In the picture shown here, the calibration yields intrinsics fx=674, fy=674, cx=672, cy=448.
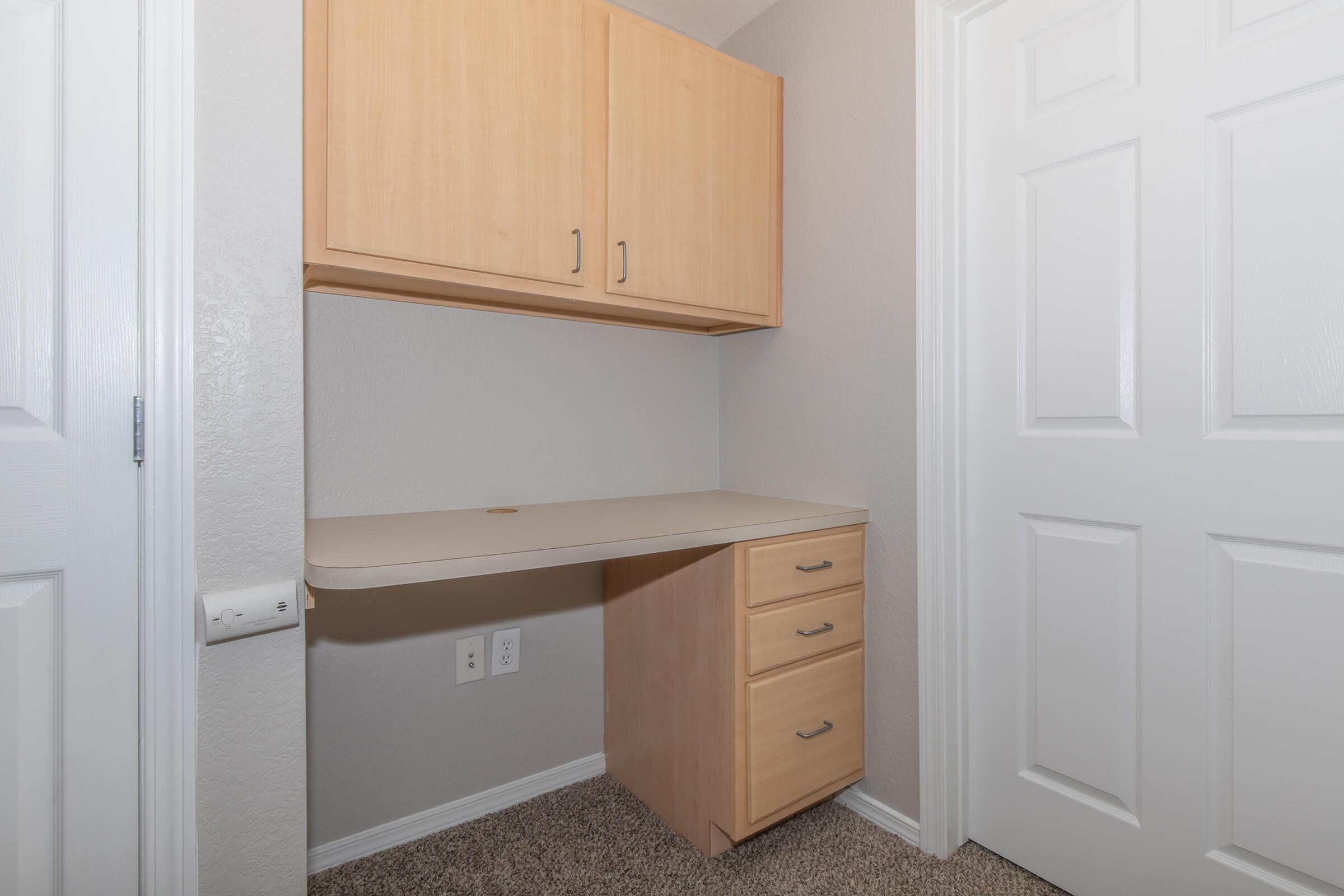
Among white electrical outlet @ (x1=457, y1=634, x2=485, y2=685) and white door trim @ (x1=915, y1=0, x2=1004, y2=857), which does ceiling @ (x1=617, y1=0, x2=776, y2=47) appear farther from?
white electrical outlet @ (x1=457, y1=634, x2=485, y2=685)

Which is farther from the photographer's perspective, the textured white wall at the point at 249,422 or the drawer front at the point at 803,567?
the drawer front at the point at 803,567

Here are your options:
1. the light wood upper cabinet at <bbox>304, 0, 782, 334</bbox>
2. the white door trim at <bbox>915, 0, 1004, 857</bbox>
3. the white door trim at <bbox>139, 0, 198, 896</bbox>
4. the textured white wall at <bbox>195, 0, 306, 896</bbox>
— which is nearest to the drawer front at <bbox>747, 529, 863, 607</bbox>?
the white door trim at <bbox>915, 0, 1004, 857</bbox>

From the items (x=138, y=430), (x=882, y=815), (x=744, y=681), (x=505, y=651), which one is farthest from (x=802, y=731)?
(x=138, y=430)

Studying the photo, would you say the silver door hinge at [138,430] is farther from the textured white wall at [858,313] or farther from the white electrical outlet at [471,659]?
the textured white wall at [858,313]

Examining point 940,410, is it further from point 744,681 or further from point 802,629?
point 744,681

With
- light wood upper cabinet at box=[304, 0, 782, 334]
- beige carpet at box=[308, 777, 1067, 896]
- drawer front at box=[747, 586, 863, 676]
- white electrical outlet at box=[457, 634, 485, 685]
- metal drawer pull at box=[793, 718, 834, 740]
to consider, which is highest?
light wood upper cabinet at box=[304, 0, 782, 334]

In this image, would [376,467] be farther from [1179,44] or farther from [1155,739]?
[1179,44]

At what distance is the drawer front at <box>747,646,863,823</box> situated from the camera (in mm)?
1529

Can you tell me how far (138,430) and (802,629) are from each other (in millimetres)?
1353

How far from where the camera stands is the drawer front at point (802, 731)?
153cm

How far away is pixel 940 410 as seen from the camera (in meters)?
1.59

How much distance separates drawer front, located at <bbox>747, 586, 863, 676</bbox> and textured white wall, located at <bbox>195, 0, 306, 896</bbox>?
2.98 feet

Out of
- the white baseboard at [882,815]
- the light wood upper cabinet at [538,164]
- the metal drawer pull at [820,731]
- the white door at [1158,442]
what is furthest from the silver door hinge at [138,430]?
the white baseboard at [882,815]

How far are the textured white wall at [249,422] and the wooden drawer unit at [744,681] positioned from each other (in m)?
0.84
